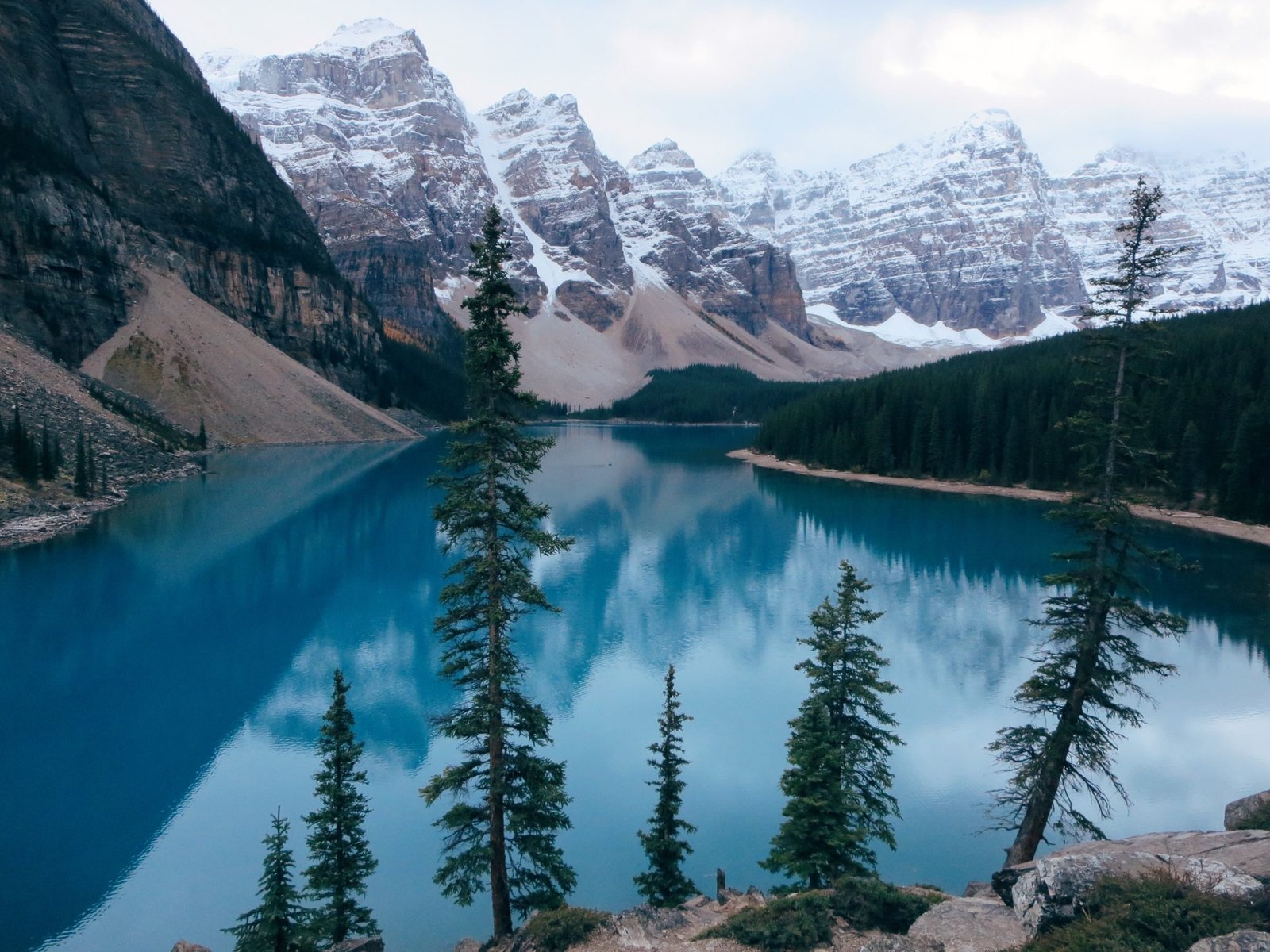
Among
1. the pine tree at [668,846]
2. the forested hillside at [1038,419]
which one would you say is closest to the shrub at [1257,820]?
the pine tree at [668,846]

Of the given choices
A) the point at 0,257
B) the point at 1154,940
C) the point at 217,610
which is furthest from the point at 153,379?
the point at 1154,940

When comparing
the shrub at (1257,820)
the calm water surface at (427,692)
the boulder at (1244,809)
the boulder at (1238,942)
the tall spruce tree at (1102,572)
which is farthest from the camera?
the calm water surface at (427,692)

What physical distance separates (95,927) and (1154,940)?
51.1 ft

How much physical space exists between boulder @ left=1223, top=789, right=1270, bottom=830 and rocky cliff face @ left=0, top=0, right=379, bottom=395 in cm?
9551

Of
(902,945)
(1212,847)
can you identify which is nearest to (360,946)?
(902,945)

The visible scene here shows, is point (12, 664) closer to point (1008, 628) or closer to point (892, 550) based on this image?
point (1008, 628)

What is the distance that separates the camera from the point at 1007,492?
6988cm

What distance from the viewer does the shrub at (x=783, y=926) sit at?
9086 mm

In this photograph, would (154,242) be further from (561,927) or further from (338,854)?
(561,927)

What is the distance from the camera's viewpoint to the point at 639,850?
630 inches

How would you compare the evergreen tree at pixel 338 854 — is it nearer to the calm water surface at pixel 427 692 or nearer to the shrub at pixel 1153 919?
the calm water surface at pixel 427 692

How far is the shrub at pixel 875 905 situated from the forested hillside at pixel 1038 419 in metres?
35.1

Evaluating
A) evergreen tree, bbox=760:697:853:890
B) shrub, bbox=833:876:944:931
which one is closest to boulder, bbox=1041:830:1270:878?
shrub, bbox=833:876:944:931

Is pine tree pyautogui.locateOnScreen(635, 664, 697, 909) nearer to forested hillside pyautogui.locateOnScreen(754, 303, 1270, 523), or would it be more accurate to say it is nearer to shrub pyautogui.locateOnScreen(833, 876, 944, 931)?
shrub pyautogui.locateOnScreen(833, 876, 944, 931)
